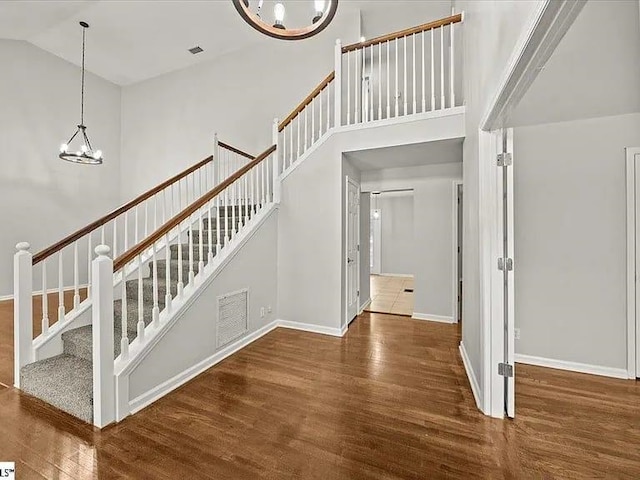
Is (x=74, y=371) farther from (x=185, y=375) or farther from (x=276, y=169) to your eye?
(x=276, y=169)

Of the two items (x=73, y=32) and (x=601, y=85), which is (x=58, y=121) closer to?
(x=73, y=32)

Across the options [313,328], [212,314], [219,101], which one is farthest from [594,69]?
[219,101]

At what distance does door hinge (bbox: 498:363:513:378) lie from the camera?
7.18ft

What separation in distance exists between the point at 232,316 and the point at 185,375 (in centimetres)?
79

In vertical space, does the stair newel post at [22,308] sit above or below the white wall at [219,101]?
below

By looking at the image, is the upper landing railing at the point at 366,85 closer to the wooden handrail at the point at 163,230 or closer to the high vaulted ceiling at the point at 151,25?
the high vaulted ceiling at the point at 151,25

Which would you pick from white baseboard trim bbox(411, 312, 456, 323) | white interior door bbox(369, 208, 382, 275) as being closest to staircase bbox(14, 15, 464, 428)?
white baseboard trim bbox(411, 312, 456, 323)

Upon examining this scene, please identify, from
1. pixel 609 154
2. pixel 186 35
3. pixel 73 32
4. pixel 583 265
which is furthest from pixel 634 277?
pixel 73 32

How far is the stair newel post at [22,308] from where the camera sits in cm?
255

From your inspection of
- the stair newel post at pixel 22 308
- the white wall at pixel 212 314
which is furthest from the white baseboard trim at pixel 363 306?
the stair newel post at pixel 22 308

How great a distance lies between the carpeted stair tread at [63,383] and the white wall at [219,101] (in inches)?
175

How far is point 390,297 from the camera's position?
651 cm

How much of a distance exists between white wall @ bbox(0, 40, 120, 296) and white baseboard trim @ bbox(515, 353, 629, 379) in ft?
26.4

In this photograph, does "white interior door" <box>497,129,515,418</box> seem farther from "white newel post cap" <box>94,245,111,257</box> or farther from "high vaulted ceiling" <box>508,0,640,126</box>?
"white newel post cap" <box>94,245,111,257</box>
